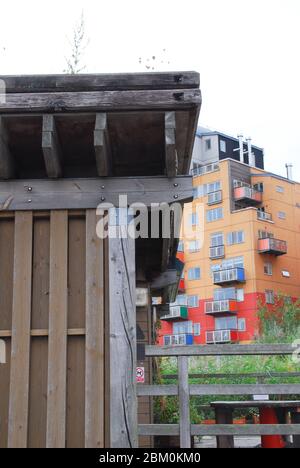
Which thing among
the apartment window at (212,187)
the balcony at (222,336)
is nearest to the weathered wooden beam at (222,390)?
the balcony at (222,336)

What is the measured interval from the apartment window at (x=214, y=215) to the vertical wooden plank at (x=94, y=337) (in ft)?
142

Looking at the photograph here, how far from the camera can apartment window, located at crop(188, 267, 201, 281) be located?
47.4 metres

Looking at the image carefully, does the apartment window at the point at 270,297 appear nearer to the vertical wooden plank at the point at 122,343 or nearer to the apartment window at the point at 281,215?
the apartment window at the point at 281,215

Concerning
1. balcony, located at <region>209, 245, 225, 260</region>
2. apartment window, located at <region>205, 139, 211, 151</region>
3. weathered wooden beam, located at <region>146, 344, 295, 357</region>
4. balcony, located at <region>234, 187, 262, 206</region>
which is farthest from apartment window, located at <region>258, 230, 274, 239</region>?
weathered wooden beam, located at <region>146, 344, 295, 357</region>

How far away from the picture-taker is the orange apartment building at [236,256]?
4378 cm

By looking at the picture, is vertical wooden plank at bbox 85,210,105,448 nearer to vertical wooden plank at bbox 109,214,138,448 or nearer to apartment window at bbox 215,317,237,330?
vertical wooden plank at bbox 109,214,138,448

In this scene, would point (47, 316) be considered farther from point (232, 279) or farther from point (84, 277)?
point (232, 279)

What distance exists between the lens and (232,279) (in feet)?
142

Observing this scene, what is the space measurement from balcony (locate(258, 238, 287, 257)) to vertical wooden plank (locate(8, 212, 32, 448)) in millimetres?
40753

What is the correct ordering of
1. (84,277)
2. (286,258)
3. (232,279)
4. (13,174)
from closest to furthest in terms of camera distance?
(84,277)
(13,174)
(232,279)
(286,258)

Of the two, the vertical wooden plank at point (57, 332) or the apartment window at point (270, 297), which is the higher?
the apartment window at point (270, 297)
